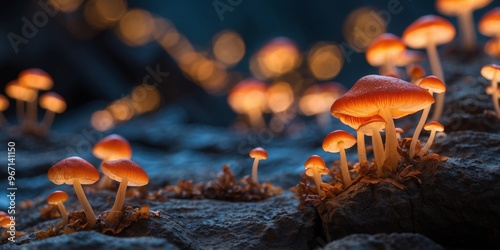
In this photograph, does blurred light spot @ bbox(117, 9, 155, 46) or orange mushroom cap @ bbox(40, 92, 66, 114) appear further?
blurred light spot @ bbox(117, 9, 155, 46)

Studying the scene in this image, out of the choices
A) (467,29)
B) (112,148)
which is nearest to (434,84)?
(112,148)

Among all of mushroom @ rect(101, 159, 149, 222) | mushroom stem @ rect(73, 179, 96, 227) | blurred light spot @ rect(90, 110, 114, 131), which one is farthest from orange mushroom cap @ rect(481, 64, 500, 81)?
blurred light spot @ rect(90, 110, 114, 131)

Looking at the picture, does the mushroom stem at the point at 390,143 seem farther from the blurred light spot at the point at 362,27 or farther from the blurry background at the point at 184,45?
the blurred light spot at the point at 362,27

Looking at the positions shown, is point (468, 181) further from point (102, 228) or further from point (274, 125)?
point (274, 125)

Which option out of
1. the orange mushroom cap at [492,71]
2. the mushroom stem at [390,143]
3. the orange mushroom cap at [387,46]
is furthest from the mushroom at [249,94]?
the mushroom stem at [390,143]

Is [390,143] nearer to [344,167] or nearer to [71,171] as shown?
[344,167]

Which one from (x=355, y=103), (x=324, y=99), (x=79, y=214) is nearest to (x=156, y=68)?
(x=324, y=99)

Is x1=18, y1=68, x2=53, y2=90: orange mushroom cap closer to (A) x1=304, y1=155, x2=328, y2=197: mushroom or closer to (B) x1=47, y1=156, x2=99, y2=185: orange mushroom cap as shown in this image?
(B) x1=47, y1=156, x2=99, y2=185: orange mushroom cap
